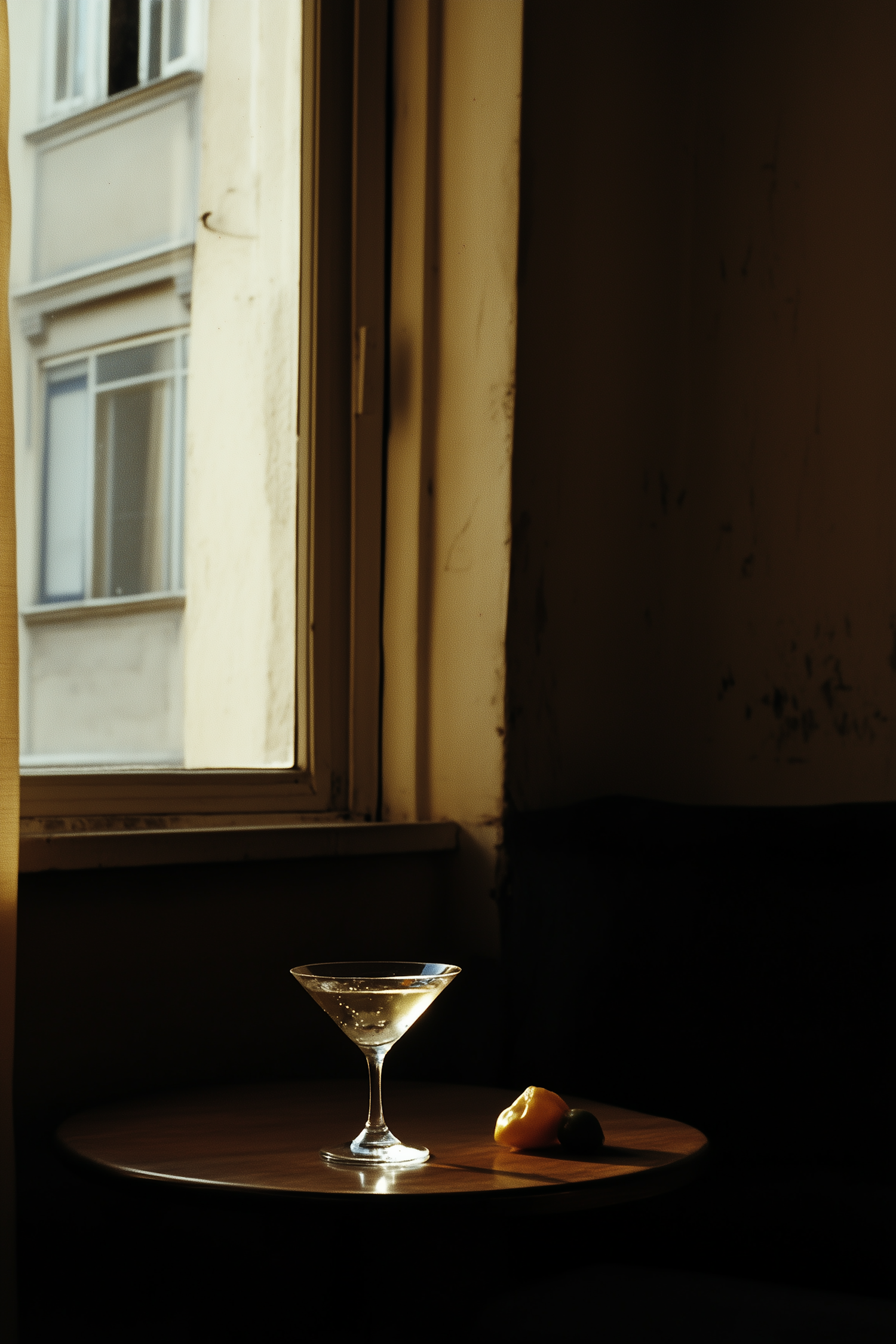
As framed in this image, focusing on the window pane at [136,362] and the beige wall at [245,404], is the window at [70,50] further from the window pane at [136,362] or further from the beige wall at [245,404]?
the window pane at [136,362]

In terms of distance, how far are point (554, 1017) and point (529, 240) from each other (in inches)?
46.6

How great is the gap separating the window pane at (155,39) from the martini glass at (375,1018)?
1.32m

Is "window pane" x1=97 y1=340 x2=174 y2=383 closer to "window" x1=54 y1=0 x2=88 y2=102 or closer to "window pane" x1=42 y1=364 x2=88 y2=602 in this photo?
"window pane" x1=42 y1=364 x2=88 y2=602

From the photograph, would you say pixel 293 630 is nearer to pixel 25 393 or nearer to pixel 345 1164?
pixel 25 393

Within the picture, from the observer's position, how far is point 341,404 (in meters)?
2.06

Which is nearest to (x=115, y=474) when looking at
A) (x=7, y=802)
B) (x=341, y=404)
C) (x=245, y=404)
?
(x=245, y=404)

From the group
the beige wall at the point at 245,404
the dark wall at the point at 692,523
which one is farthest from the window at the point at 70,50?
the dark wall at the point at 692,523

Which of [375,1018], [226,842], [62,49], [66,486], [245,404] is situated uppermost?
[62,49]

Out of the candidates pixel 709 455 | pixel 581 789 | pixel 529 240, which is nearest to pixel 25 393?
pixel 529 240

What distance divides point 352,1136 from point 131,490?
947 mm

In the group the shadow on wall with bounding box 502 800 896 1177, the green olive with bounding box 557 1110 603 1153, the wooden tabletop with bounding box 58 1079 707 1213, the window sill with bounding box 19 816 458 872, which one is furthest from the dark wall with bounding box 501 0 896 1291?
the green olive with bounding box 557 1110 603 1153

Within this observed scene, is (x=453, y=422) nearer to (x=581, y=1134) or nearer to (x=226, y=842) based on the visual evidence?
(x=226, y=842)

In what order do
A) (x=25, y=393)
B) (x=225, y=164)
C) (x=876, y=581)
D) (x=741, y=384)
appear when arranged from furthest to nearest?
(x=741, y=384)
(x=876, y=581)
(x=225, y=164)
(x=25, y=393)

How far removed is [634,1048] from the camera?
1.65 metres
